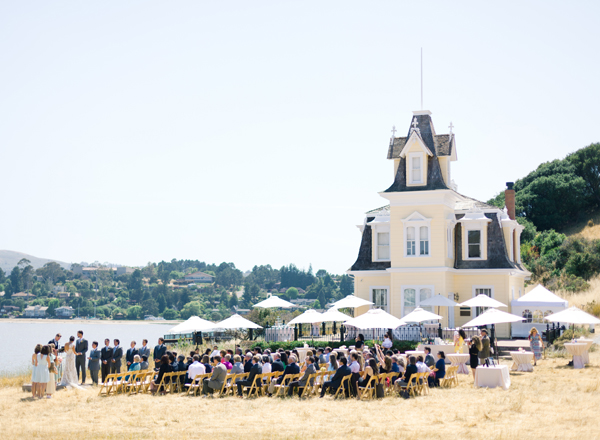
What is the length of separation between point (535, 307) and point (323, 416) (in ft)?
68.9

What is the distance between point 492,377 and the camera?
21.2 meters

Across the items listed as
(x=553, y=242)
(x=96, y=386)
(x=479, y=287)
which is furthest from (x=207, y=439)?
(x=553, y=242)

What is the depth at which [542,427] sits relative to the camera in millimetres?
15070

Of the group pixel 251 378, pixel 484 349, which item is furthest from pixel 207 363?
pixel 484 349

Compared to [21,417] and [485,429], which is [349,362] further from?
[21,417]

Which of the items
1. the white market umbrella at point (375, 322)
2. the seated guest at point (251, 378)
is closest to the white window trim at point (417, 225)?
the white market umbrella at point (375, 322)

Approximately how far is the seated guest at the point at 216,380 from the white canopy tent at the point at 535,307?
623 inches

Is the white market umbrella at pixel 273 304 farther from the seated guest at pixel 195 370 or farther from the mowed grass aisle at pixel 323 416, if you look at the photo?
the mowed grass aisle at pixel 323 416

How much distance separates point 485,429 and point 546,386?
7.08 m

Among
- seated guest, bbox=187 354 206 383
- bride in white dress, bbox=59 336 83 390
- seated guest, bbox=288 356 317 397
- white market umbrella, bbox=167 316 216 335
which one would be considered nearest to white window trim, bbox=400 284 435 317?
white market umbrella, bbox=167 316 216 335

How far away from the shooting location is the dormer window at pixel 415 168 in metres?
36.1

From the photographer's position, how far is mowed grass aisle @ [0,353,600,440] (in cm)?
1487

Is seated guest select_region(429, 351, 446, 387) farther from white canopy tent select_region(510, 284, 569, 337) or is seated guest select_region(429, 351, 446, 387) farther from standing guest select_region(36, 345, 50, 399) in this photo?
standing guest select_region(36, 345, 50, 399)

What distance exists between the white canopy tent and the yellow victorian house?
25.4 inches
